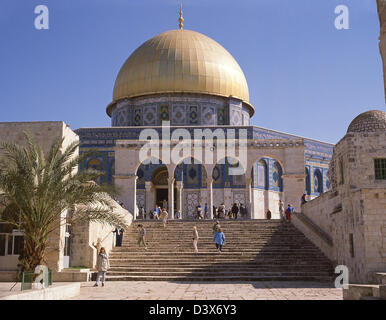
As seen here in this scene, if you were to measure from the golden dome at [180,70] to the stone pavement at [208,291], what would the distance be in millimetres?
18907

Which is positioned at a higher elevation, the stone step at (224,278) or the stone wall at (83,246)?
the stone wall at (83,246)

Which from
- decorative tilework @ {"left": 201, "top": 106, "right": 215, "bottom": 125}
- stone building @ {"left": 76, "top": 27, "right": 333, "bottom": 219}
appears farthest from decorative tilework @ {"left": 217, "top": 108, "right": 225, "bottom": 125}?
decorative tilework @ {"left": 201, "top": 106, "right": 215, "bottom": 125}

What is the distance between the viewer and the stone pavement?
31.4ft

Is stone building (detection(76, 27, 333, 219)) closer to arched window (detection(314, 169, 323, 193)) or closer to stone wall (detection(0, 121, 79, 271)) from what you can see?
arched window (detection(314, 169, 323, 193))

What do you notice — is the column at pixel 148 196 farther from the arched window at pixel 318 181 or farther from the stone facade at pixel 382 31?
the stone facade at pixel 382 31

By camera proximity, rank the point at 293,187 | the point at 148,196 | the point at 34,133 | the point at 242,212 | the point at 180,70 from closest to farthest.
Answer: the point at 34,133 < the point at 293,187 < the point at 242,212 < the point at 148,196 < the point at 180,70

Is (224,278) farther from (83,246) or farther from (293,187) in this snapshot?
(293,187)

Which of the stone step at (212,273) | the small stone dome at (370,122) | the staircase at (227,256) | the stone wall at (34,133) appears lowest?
the stone step at (212,273)

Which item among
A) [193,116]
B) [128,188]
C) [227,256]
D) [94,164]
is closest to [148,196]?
[94,164]

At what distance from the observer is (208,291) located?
10672 mm

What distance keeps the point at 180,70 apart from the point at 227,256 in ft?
57.2

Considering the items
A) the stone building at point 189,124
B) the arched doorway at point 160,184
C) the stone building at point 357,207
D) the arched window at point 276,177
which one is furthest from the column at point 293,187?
the arched doorway at point 160,184

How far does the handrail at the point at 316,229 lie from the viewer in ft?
49.4
